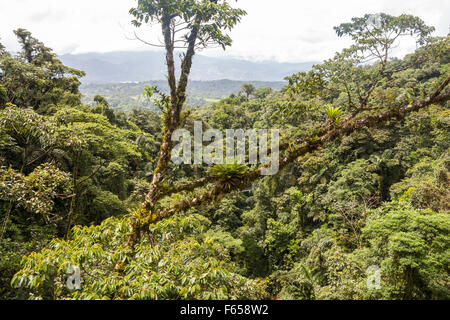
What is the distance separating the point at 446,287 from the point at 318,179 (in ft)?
40.0

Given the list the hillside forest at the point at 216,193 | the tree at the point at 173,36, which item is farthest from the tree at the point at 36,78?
the tree at the point at 173,36

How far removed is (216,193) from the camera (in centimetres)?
261

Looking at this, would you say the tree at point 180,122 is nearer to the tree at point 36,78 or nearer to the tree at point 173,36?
the tree at point 173,36

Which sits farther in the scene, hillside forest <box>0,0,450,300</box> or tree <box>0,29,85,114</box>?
tree <box>0,29,85,114</box>

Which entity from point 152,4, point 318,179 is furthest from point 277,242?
point 152,4

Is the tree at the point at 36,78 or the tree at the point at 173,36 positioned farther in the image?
the tree at the point at 36,78

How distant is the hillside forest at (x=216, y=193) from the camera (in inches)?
104

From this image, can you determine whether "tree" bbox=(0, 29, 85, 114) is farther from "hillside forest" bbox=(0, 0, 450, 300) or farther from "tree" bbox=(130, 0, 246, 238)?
"tree" bbox=(130, 0, 246, 238)

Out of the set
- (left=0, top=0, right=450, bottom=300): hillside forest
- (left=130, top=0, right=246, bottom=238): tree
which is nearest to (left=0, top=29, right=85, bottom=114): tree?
(left=0, top=0, right=450, bottom=300): hillside forest

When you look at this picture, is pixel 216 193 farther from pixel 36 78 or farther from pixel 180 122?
pixel 36 78

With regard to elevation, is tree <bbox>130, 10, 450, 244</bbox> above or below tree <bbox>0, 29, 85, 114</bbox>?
below

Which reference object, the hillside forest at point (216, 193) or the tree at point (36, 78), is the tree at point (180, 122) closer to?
the hillside forest at point (216, 193)

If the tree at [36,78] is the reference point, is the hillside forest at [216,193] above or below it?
below

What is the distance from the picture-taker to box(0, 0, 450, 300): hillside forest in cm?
264
